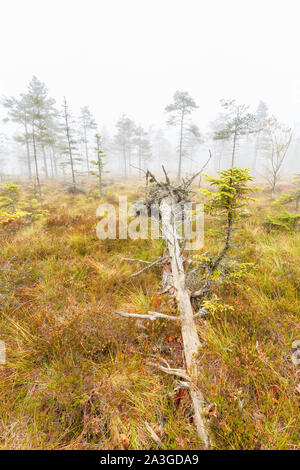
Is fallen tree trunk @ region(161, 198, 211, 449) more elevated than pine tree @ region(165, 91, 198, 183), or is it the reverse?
pine tree @ region(165, 91, 198, 183)

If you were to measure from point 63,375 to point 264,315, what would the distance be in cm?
257

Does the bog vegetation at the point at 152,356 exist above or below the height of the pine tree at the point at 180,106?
below

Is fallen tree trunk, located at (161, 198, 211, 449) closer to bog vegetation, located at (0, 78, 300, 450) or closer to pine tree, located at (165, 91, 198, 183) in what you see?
bog vegetation, located at (0, 78, 300, 450)

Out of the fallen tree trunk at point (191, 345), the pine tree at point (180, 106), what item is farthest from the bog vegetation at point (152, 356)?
the pine tree at point (180, 106)

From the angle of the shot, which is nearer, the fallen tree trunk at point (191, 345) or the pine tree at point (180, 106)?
the fallen tree trunk at point (191, 345)

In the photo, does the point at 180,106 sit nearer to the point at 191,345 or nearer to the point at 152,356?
the point at 191,345

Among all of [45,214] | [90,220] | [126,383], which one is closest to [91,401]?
[126,383]

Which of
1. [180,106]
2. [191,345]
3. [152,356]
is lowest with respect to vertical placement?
[152,356]

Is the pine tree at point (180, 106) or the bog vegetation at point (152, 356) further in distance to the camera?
the pine tree at point (180, 106)

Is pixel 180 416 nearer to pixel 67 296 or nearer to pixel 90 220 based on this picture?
pixel 67 296

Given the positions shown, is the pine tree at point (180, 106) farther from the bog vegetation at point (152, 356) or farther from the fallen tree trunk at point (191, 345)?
the fallen tree trunk at point (191, 345)

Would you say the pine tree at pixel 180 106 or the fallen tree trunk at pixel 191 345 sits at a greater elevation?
the pine tree at pixel 180 106

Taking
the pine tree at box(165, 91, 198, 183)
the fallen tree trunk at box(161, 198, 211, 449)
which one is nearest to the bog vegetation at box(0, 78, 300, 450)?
the fallen tree trunk at box(161, 198, 211, 449)

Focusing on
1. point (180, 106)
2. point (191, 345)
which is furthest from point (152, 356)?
point (180, 106)
